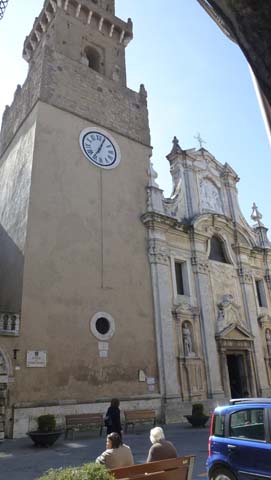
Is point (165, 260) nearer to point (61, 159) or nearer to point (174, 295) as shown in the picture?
point (174, 295)

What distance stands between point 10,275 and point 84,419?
237 inches

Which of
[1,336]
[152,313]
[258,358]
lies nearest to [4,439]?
[1,336]

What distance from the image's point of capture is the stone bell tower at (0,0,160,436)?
13.2m

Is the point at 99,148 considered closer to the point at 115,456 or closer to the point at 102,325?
the point at 102,325

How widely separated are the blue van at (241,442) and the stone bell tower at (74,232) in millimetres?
8103

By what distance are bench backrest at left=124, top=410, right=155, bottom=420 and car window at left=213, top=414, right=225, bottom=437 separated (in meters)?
8.13

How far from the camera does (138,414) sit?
1352cm

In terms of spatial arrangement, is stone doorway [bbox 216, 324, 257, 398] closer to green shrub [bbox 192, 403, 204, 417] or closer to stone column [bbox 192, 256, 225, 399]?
stone column [bbox 192, 256, 225, 399]

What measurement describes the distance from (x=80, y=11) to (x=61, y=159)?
10561 mm

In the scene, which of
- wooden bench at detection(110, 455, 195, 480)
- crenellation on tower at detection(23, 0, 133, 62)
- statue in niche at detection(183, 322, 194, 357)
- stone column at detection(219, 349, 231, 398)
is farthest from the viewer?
crenellation on tower at detection(23, 0, 133, 62)

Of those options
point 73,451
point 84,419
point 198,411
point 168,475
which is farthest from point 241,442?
point 198,411

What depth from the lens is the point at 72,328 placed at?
45.8 ft

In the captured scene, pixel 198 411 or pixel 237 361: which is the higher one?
pixel 237 361

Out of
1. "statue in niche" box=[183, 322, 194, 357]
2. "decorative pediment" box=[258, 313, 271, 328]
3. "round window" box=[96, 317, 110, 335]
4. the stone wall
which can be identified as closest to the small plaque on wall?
"round window" box=[96, 317, 110, 335]
